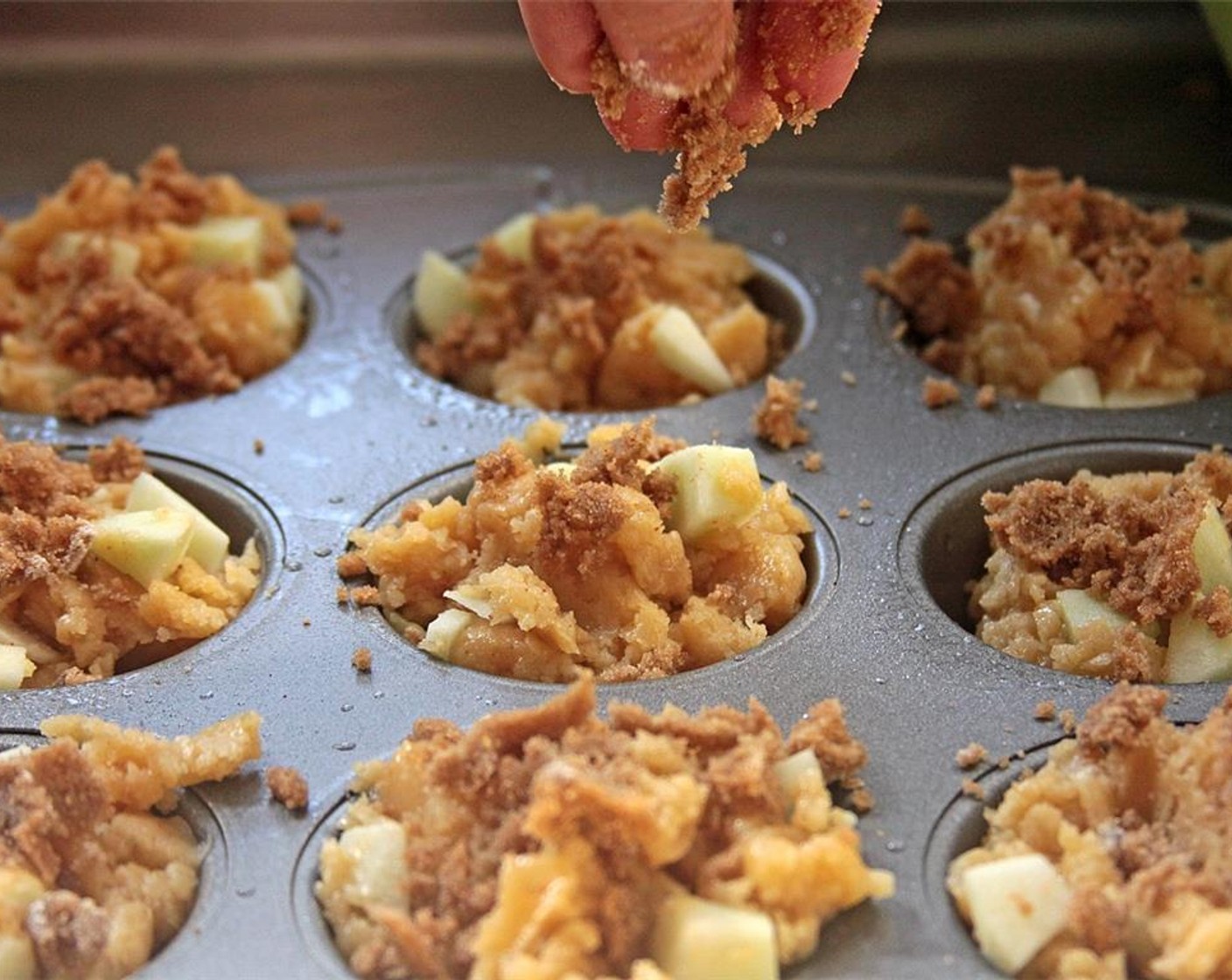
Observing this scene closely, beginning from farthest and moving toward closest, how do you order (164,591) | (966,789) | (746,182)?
(746,182), (164,591), (966,789)

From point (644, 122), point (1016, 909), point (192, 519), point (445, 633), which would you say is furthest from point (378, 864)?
point (644, 122)

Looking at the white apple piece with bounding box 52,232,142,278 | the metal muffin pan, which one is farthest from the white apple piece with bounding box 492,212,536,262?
the white apple piece with bounding box 52,232,142,278

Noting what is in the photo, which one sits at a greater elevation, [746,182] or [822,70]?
[822,70]

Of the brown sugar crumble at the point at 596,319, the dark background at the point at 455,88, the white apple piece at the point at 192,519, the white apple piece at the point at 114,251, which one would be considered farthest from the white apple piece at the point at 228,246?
the white apple piece at the point at 192,519

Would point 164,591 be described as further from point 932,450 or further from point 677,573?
point 932,450

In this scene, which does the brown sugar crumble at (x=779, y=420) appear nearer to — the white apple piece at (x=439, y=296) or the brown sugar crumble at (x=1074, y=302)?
the brown sugar crumble at (x=1074, y=302)

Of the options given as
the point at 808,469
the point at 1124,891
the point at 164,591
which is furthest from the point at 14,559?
the point at 1124,891
